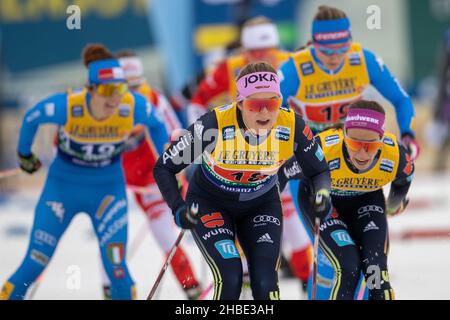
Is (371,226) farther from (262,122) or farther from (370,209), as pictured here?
(262,122)

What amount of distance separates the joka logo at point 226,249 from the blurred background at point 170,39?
1040cm

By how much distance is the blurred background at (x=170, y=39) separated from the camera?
16516 mm

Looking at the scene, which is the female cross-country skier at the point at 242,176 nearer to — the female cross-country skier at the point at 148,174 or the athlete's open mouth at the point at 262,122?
the athlete's open mouth at the point at 262,122

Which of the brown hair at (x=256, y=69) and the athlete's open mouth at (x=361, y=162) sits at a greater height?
the brown hair at (x=256, y=69)

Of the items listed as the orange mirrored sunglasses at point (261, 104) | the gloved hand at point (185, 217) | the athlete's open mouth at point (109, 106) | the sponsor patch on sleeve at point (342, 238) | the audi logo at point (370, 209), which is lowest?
the sponsor patch on sleeve at point (342, 238)

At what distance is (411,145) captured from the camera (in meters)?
7.43

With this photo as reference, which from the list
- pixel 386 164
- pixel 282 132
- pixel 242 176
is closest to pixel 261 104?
pixel 282 132

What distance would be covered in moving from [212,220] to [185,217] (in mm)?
304

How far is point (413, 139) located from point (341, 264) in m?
1.56

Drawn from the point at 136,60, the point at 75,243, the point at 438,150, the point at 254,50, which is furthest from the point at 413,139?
the point at 438,150

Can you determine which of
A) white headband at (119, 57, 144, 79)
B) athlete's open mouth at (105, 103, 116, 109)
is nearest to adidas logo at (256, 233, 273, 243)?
athlete's open mouth at (105, 103, 116, 109)

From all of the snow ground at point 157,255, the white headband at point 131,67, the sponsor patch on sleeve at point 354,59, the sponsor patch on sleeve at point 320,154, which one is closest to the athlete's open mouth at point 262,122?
the sponsor patch on sleeve at point 320,154

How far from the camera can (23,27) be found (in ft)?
55.8

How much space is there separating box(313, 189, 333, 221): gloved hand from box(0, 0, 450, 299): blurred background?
10.0 meters
